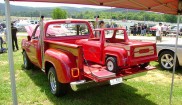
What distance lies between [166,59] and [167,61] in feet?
0.26

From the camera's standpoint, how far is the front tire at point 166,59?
7.76 metres

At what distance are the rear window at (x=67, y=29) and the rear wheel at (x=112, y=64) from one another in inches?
74.7

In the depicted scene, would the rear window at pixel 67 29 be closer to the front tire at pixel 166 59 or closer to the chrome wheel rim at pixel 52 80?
the chrome wheel rim at pixel 52 80

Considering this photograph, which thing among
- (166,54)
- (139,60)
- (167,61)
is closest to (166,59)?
(167,61)

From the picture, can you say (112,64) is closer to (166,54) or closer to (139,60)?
(139,60)

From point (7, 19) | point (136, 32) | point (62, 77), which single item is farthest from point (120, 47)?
point (136, 32)

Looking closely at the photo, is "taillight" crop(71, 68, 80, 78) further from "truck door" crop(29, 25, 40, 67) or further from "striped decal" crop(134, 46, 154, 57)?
"truck door" crop(29, 25, 40, 67)

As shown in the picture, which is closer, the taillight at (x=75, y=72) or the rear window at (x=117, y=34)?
the taillight at (x=75, y=72)

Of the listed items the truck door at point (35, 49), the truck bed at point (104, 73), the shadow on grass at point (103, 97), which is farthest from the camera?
the truck door at point (35, 49)

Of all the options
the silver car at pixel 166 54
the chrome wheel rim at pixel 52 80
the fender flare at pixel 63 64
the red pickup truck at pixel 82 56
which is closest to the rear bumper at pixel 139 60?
the red pickup truck at pixel 82 56

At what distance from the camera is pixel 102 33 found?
18.8 ft

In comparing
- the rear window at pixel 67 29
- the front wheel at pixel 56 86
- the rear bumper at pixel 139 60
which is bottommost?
the front wheel at pixel 56 86

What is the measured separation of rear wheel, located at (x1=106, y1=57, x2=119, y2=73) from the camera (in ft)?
17.1

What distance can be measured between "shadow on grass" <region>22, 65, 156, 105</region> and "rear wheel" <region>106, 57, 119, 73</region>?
2.21 ft
